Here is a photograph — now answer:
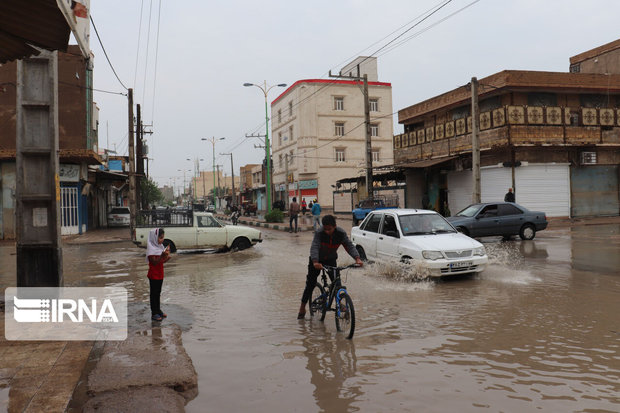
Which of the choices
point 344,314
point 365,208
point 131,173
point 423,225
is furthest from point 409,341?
point 365,208

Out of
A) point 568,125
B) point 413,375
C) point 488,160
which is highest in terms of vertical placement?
point 568,125

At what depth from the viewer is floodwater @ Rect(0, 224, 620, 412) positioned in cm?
423

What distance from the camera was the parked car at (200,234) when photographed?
16047 mm

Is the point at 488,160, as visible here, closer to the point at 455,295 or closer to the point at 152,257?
the point at 455,295

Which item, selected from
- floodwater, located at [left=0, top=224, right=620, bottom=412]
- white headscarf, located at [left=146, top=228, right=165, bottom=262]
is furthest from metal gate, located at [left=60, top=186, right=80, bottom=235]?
white headscarf, located at [left=146, top=228, right=165, bottom=262]

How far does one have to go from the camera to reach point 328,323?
684cm

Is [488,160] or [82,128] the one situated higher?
[82,128]

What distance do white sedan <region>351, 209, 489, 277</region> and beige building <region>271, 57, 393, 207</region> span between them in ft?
132

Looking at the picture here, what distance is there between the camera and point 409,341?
5848 mm

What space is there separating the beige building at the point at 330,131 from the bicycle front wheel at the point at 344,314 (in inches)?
1800

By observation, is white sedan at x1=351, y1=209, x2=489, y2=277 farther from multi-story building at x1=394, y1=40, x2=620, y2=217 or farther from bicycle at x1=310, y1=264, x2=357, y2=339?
multi-story building at x1=394, y1=40, x2=620, y2=217

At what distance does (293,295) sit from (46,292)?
4.18 m

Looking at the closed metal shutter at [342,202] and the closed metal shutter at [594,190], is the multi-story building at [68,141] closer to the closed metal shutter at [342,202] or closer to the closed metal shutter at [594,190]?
the closed metal shutter at [342,202]

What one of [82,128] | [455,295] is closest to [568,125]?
[455,295]
